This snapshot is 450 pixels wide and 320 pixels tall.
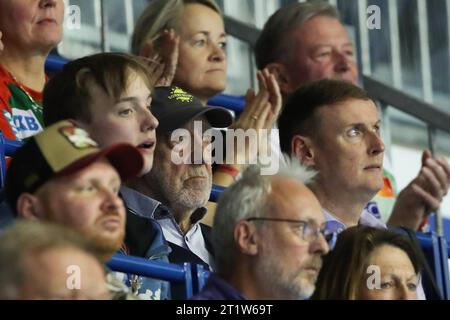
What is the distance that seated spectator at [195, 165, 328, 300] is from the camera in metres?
5.21

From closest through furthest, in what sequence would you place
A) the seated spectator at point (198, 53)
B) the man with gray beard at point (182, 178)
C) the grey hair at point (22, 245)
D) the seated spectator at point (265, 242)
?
the grey hair at point (22, 245) < the seated spectator at point (265, 242) < the man with gray beard at point (182, 178) < the seated spectator at point (198, 53)

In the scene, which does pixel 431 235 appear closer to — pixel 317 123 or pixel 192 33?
pixel 317 123

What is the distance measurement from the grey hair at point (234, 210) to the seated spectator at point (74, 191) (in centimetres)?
41

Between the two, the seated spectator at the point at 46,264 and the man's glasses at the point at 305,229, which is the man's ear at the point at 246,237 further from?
the seated spectator at the point at 46,264

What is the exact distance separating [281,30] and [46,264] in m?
3.18

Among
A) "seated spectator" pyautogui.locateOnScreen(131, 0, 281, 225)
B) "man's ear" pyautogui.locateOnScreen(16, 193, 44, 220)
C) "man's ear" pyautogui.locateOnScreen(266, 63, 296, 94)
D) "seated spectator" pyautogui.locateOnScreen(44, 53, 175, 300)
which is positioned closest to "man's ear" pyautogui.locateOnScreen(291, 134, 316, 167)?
"seated spectator" pyautogui.locateOnScreen(131, 0, 281, 225)

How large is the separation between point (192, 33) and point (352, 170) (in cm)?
107

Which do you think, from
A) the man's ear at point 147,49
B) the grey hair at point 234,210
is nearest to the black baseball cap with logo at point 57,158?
the grey hair at point 234,210

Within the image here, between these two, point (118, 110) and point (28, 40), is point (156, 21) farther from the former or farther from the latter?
point (118, 110)

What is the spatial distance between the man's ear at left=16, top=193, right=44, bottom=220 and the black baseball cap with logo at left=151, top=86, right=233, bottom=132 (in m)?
1.30

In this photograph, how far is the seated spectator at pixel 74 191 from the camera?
4.93m

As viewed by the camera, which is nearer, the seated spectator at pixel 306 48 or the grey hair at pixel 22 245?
the grey hair at pixel 22 245

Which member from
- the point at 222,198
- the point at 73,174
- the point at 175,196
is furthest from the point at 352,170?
the point at 73,174

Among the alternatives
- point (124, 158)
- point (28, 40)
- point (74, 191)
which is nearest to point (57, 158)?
point (74, 191)
